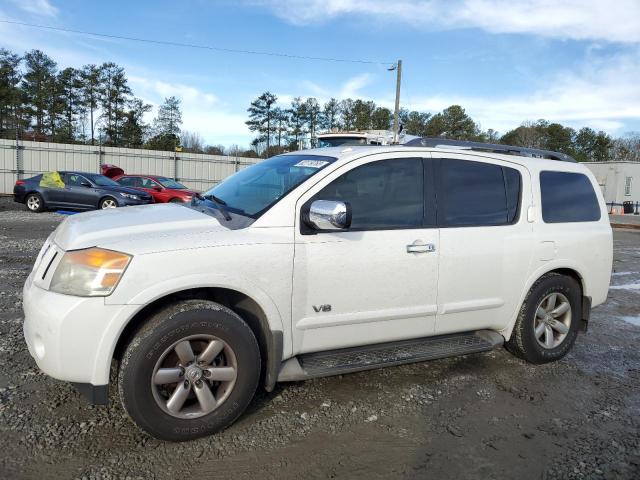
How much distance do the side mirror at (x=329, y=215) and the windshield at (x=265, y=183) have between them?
307mm

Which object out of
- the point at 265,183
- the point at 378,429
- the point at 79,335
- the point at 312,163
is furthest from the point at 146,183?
the point at 378,429

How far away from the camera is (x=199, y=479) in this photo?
8.66ft

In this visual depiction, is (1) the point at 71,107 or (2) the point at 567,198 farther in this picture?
(1) the point at 71,107

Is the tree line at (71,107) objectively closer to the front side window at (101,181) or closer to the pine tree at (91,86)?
the pine tree at (91,86)

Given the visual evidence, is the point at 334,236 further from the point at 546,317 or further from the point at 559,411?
the point at 546,317

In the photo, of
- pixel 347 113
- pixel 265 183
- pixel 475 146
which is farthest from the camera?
pixel 347 113

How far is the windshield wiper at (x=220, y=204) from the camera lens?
3.36 m

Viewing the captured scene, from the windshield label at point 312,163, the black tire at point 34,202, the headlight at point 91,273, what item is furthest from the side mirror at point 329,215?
the black tire at point 34,202

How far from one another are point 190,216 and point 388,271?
55.3 inches

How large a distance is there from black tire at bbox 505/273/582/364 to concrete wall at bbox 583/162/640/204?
34.5m

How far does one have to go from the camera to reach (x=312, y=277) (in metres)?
3.26

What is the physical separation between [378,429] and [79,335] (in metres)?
1.89

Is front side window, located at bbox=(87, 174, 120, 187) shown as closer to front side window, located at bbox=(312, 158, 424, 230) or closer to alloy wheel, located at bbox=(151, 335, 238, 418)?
front side window, located at bbox=(312, 158, 424, 230)

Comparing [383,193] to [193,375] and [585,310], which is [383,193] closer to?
[193,375]
